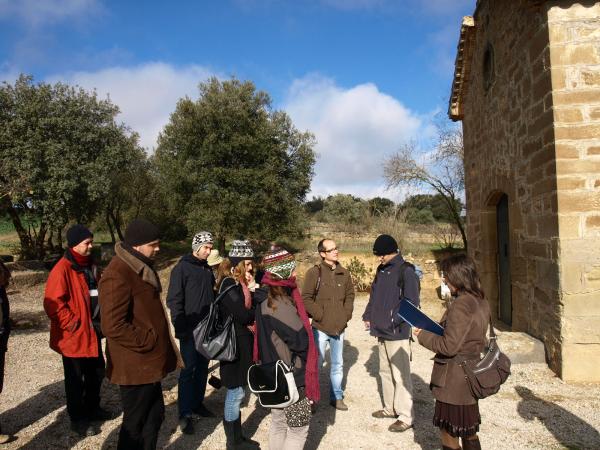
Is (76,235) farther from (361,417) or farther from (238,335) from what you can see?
(361,417)

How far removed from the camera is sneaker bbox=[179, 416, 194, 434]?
418 cm

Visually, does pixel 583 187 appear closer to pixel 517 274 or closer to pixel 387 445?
pixel 517 274

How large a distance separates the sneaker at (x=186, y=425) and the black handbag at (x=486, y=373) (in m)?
2.68

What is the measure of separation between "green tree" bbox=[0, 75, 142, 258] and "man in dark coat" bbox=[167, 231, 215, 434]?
12532 mm

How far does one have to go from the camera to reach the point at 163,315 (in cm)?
315

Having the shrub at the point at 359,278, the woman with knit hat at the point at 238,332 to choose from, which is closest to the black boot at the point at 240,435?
the woman with knit hat at the point at 238,332

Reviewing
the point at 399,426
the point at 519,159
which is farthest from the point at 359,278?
the point at 399,426

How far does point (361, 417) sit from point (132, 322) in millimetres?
2733

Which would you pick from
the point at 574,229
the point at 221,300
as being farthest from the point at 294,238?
the point at 221,300

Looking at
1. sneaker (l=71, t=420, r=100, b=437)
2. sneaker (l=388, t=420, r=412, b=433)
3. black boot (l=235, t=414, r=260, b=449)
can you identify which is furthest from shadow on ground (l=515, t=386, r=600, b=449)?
sneaker (l=71, t=420, r=100, b=437)

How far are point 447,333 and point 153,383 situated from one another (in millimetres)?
1991

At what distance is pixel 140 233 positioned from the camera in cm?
310

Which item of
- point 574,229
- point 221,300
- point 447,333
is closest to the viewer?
point 447,333

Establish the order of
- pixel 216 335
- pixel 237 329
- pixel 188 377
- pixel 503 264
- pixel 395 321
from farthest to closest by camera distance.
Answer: pixel 503 264
pixel 188 377
pixel 395 321
pixel 237 329
pixel 216 335
